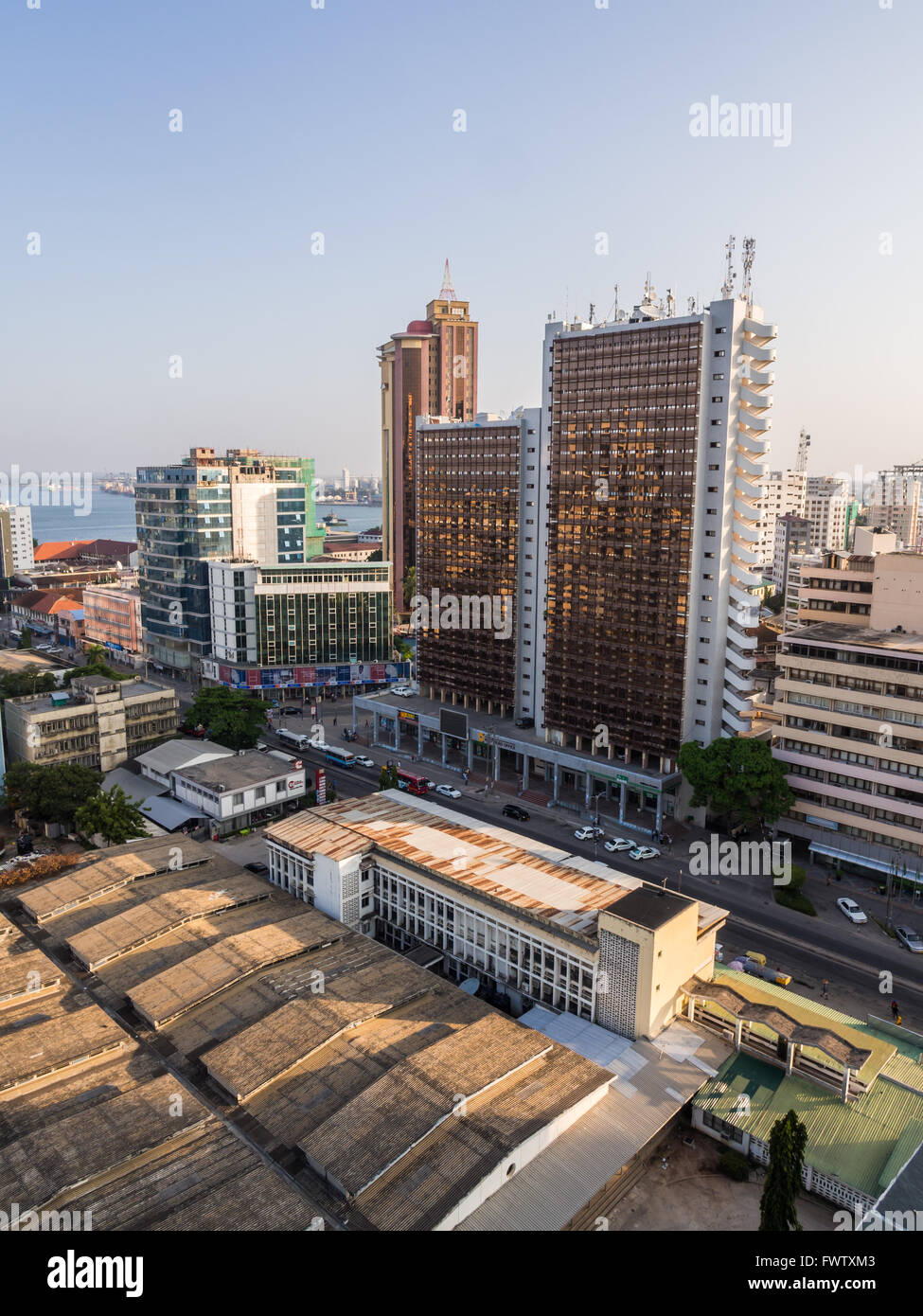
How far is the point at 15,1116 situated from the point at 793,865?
185 ft

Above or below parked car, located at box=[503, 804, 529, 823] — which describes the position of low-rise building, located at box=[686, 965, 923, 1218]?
above

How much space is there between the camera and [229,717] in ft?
317

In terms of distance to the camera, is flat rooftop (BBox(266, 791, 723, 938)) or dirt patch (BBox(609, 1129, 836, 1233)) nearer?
dirt patch (BBox(609, 1129, 836, 1233))

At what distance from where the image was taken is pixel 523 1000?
50.8 meters

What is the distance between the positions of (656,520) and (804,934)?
1511 inches

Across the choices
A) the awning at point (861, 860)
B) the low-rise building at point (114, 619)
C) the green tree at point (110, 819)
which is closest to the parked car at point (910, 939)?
the awning at point (861, 860)

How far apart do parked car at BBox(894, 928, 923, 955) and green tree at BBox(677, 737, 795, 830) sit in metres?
13.1

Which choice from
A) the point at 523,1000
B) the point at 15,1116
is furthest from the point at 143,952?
the point at 523,1000

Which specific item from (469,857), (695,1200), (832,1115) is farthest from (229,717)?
(832,1115)

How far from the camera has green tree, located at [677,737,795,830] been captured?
236ft

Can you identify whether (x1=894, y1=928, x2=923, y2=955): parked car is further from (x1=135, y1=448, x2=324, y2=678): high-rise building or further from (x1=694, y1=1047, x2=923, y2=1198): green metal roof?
(x1=135, y1=448, x2=324, y2=678): high-rise building

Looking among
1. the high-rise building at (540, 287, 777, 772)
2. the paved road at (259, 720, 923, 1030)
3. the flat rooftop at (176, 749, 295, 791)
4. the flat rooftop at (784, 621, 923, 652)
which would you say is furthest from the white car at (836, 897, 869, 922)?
the flat rooftop at (176, 749, 295, 791)
